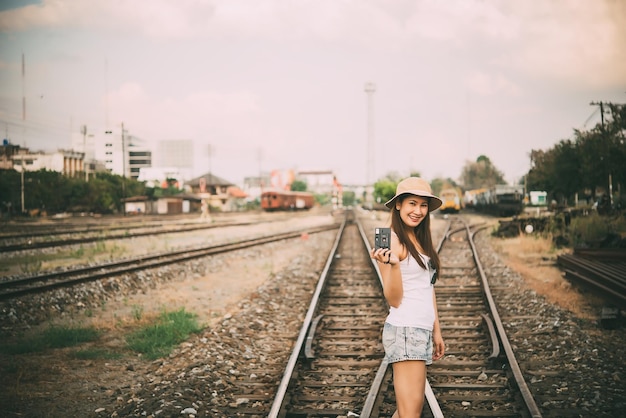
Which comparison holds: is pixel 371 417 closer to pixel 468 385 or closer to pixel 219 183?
pixel 468 385

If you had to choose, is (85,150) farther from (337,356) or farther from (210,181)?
(337,356)

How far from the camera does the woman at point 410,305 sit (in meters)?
2.83

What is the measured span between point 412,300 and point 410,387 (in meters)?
0.49

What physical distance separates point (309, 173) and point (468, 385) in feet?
630

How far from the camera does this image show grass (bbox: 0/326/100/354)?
6.22 metres

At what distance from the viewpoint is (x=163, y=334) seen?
22.3 ft

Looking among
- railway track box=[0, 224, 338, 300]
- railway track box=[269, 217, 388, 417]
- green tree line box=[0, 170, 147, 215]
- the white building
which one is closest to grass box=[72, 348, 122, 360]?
railway track box=[269, 217, 388, 417]

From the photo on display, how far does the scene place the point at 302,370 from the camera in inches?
203

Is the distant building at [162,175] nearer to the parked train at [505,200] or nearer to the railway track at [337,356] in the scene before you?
the parked train at [505,200]

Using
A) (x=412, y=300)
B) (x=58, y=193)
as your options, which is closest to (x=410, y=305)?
(x=412, y=300)

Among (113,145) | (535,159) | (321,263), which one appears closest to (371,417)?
(321,263)

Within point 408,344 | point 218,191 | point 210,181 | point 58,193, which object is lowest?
point 408,344

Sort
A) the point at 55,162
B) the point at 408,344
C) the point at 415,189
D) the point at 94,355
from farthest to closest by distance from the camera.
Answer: the point at 55,162
the point at 94,355
the point at 415,189
the point at 408,344

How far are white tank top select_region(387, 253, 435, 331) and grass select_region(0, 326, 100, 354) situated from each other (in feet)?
17.2
